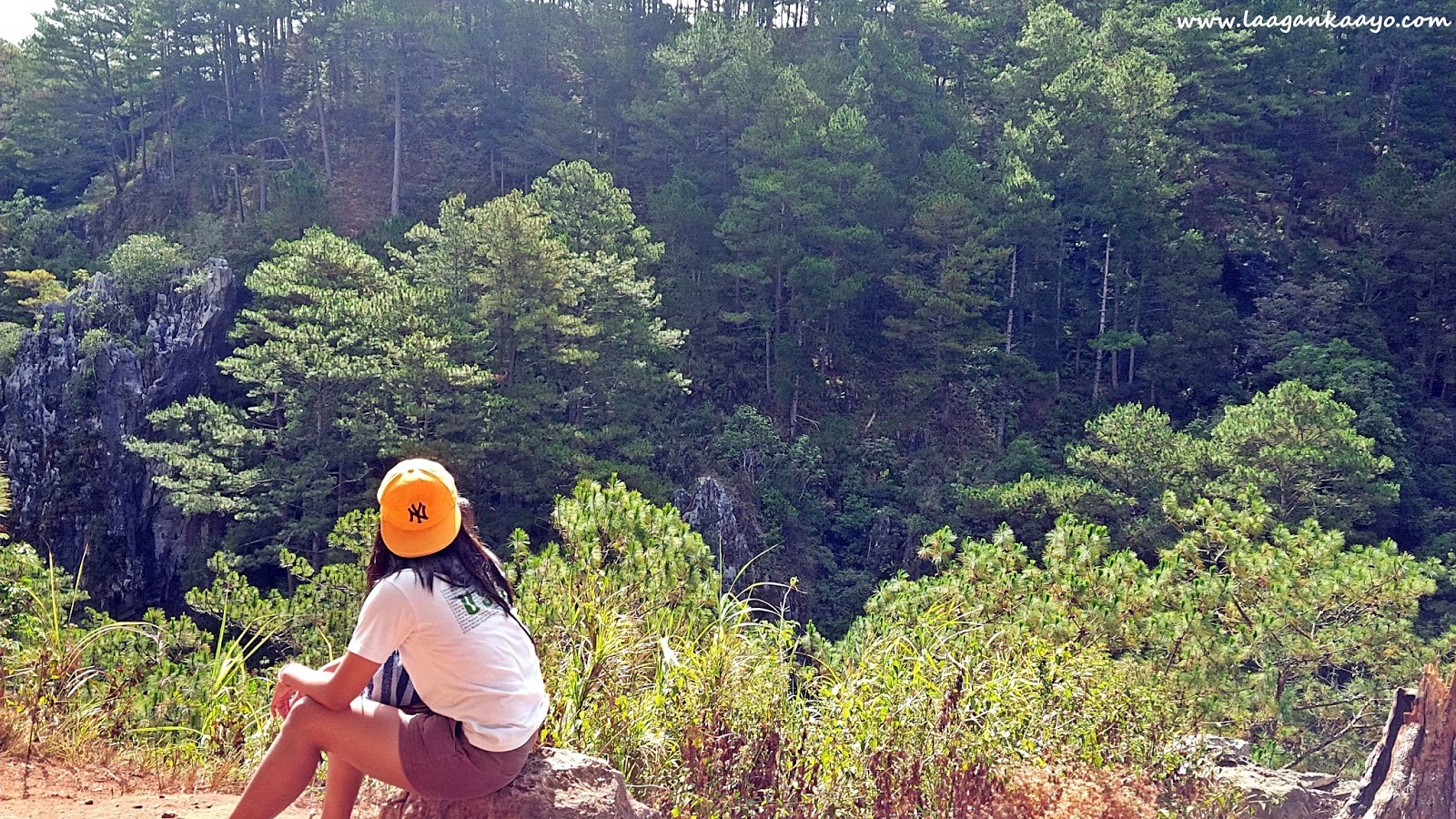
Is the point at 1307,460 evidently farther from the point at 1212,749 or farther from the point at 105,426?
the point at 105,426

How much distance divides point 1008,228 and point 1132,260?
2.65 meters

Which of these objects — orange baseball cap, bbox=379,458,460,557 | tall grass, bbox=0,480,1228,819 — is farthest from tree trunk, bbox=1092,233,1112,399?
orange baseball cap, bbox=379,458,460,557

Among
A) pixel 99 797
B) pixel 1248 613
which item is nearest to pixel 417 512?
pixel 99 797

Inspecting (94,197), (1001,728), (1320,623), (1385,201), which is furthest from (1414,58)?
(94,197)

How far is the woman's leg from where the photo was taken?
72.7 inches

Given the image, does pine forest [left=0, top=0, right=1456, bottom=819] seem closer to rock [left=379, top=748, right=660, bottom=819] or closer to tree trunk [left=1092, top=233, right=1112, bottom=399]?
tree trunk [left=1092, top=233, right=1112, bottom=399]

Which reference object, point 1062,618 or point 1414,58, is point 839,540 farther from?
point 1414,58

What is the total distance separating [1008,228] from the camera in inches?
662

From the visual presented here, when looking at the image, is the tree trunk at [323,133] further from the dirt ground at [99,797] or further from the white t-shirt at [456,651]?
the white t-shirt at [456,651]

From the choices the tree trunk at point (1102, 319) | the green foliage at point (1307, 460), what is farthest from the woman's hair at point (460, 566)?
the tree trunk at point (1102, 319)

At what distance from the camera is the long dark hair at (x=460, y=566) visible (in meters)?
1.79

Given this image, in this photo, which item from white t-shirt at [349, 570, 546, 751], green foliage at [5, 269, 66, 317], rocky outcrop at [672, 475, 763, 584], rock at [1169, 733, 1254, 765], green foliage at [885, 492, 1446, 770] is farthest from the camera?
green foliage at [5, 269, 66, 317]

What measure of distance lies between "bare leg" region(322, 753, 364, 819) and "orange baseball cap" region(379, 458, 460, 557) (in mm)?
493

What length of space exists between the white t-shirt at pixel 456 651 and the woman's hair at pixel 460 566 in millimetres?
15
